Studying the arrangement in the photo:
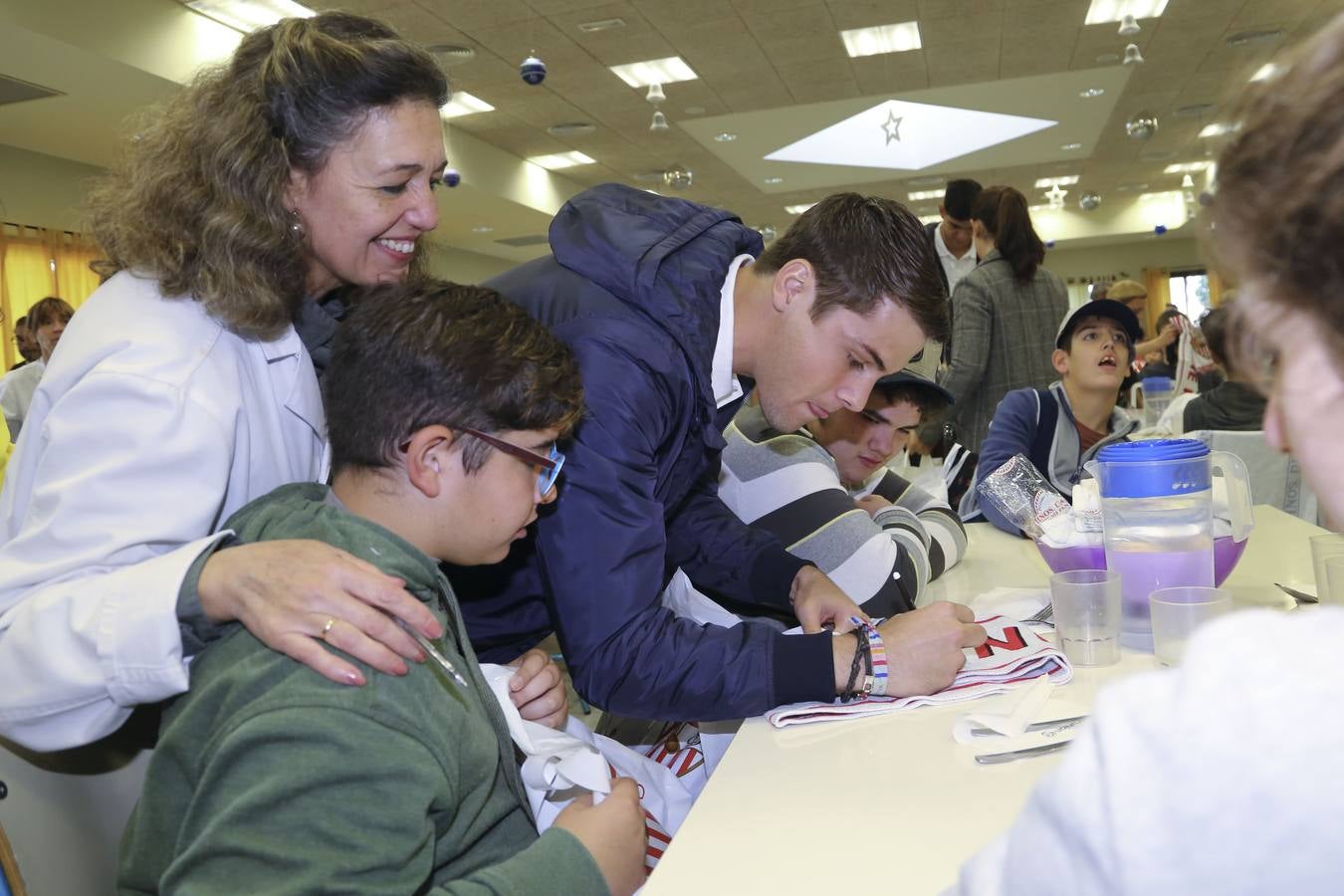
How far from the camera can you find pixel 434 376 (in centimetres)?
118

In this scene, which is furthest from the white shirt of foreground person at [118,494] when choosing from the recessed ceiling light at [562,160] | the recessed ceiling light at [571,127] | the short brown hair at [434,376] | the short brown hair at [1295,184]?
the recessed ceiling light at [562,160]

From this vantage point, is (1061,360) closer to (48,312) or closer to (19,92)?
(48,312)

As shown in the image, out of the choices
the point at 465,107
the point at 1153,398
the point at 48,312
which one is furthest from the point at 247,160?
the point at 465,107

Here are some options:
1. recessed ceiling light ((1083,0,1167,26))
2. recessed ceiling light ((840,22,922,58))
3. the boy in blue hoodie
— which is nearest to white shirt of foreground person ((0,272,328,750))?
the boy in blue hoodie

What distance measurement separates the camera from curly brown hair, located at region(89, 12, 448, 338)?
128cm

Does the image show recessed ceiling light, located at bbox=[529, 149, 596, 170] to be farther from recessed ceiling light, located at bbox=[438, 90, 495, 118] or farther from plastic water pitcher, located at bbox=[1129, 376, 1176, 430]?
plastic water pitcher, located at bbox=[1129, 376, 1176, 430]

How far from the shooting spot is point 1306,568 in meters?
1.81

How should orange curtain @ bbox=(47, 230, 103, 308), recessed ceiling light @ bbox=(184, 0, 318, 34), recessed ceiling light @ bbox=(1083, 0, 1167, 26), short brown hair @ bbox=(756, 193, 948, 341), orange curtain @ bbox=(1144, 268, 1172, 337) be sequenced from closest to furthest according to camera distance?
short brown hair @ bbox=(756, 193, 948, 341), recessed ceiling light @ bbox=(184, 0, 318, 34), recessed ceiling light @ bbox=(1083, 0, 1167, 26), orange curtain @ bbox=(47, 230, 103, 308), orange curtain @ bbox=(1144, 268, 1172, 337)

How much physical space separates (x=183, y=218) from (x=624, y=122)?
835 centimetres

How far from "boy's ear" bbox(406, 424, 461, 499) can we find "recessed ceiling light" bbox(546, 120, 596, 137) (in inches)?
335

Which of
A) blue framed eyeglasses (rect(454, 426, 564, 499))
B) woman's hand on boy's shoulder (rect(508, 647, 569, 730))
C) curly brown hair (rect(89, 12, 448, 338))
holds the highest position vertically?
curly brown hair (rect(89, 12, 448, 338))

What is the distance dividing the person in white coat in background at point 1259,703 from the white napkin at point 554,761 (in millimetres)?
707

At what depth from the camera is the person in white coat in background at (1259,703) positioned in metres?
0.44

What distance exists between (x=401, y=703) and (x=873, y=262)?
1071mm
